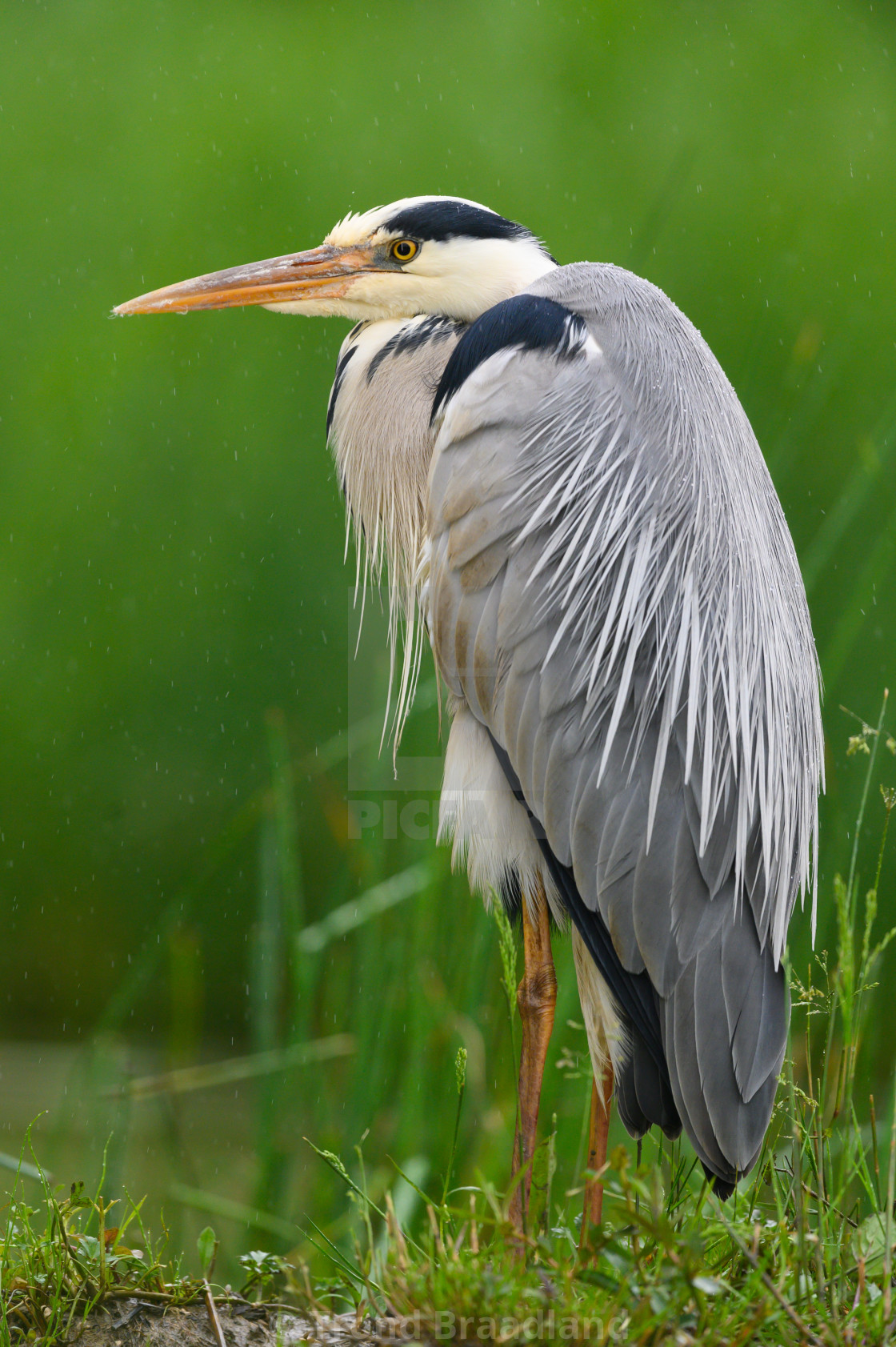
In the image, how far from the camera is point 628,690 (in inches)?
43.4

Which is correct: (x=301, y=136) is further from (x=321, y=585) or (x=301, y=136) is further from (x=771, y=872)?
(x=771, y=872)

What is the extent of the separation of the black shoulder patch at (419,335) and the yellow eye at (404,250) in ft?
0.24

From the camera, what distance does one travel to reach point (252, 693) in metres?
2.68

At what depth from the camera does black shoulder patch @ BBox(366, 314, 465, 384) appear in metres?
1.35

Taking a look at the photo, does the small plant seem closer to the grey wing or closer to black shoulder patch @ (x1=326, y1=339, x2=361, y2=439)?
the grey wing

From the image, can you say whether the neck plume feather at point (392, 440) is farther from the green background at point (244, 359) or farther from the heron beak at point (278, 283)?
the green background at point (244, 359)

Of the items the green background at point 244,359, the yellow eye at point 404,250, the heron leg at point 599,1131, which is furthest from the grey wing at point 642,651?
the green background at point 244,359

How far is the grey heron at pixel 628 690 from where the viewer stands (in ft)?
3.46

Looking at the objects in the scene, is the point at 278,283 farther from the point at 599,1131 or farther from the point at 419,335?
the point at 599,1131

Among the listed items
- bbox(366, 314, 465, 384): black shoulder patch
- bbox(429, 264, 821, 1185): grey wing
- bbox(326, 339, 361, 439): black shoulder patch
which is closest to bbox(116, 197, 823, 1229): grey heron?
bbox(429, 264, 821, 1185): grey wing

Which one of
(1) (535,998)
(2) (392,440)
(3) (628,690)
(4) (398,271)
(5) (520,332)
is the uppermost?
(4) (398,271)

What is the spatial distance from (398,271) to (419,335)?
84 mm

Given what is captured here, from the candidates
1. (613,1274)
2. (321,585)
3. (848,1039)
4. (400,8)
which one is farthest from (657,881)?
(400,8)

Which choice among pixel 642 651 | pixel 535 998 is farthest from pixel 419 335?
pixel 535 998
